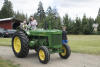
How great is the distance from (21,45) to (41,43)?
969mm

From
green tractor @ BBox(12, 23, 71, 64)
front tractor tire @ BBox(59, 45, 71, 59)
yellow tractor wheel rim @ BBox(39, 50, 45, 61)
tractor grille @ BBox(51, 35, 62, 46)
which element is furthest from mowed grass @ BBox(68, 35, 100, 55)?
yellow tractor wheel rim @ BBox(39, 50, 45, 61)

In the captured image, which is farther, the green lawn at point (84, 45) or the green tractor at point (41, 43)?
the green lawn at point (84, 45)

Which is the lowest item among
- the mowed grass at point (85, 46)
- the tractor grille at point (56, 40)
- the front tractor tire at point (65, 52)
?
the mowed grass at point (85, 46)

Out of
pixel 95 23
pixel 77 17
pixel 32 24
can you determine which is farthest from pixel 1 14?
pixel 32 24

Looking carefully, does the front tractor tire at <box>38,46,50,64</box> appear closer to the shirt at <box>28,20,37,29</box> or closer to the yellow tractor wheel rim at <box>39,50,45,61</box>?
the yellow tractor wheel rim at <box>39,50,45,61</box>

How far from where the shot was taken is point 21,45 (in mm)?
8812

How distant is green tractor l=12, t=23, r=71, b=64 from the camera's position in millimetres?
8089

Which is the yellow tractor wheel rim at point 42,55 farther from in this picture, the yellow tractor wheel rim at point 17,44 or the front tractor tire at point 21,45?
the yellow tractor wheel rim at point 17,44

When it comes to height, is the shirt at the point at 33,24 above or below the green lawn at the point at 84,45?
above

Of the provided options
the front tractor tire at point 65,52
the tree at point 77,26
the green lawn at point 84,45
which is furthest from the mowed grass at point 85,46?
the tree at point 77,26

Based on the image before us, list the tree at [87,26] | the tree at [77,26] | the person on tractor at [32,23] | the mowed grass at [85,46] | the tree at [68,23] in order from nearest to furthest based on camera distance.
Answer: the person on tractor at [32,23]
the mowed grass at [85,46]
the tree at [87,26]
the tree at [77,26]
the tree at [68,23]

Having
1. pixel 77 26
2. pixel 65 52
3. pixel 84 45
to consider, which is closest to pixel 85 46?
pixel 84 45

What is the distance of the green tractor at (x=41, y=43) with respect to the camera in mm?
8089

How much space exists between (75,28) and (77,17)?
3276 mm
